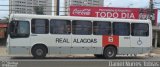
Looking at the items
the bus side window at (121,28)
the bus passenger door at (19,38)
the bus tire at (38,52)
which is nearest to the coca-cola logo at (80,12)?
the bus side window at (121,28)

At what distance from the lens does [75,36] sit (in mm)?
26688

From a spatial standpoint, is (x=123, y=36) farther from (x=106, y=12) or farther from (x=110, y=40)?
(x=106, y=12)

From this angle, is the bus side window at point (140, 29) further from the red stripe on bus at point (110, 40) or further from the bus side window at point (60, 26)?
the bus side window at point (60, 26)

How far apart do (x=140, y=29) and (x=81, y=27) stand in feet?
14.2

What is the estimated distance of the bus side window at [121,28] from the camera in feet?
91.0

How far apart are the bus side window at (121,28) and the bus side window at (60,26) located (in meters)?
3.23

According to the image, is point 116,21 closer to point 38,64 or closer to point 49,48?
point 49,48

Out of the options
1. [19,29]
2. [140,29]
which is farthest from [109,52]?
[19,29]

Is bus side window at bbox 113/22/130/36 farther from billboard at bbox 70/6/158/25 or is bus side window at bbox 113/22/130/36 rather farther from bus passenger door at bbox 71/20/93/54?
billboard at bbox 70/6/158/25

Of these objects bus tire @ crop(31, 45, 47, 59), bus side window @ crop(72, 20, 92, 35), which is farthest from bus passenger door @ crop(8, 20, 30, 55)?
bus side window @ crop(72, 20, 92, 35)

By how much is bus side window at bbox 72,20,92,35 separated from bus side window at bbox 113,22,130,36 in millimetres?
1798

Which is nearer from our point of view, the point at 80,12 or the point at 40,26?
the point at 40,26

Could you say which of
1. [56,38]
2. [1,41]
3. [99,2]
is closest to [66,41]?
[56,38]

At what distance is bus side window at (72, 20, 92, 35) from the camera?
26567mm
